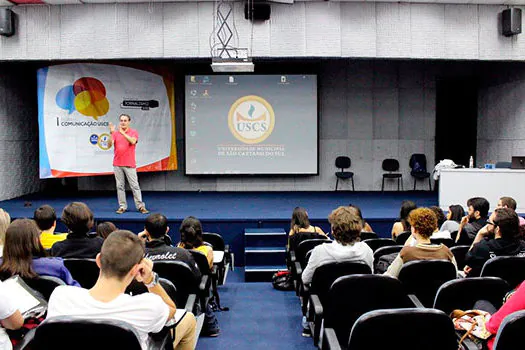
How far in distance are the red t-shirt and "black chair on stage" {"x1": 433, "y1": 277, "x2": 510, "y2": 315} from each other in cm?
574

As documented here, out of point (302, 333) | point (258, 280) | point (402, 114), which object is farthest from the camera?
point (402, 114)

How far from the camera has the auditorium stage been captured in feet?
22.6

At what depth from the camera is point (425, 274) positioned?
3.02 m

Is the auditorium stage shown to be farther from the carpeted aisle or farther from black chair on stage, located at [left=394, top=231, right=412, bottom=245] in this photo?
black chair on stage, located at [left=394, top=231, right=412, bottom=245]

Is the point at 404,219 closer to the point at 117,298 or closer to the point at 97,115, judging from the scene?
the point at 117,298

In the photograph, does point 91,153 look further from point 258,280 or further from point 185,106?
point 258,280

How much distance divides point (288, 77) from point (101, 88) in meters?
3.52

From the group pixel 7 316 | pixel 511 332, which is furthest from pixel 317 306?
pixel 7 316

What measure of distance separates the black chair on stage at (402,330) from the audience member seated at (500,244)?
158 cm

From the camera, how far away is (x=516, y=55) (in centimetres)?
814

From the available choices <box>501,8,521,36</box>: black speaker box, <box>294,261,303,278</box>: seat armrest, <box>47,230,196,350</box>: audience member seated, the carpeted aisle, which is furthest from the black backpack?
<box>501,8,521,36</box>: black speaker box

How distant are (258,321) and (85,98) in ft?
21.2

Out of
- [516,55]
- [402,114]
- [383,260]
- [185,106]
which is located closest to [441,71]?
[402,114]

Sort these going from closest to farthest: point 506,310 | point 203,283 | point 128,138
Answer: point 506,310 → point 203,283 → point 128,138
